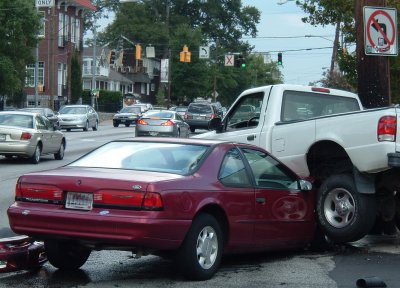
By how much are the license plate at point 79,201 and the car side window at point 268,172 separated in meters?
2.08

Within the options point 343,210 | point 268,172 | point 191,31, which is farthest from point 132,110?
point 268,172

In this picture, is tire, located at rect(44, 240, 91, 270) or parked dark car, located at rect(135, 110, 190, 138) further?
parked dark car, located at rect(135, 110, 190, 138)

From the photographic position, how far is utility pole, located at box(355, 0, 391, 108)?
13.2 m

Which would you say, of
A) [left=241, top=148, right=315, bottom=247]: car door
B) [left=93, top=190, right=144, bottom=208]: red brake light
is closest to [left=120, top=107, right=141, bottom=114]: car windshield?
[left=241, top=148, right=315, bottom=247]: car door

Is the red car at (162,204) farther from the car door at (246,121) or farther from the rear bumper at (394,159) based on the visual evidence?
the car door at (246,121)

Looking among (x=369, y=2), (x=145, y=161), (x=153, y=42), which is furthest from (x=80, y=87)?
(x=145, y=161)

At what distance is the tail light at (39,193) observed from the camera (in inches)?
298

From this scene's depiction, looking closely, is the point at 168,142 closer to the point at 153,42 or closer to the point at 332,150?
the point at 332,150

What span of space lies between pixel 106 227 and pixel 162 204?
1.82ft

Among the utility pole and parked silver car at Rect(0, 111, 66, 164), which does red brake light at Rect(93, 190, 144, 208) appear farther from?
parked silver car at Rect(0, 111, 66, 164)

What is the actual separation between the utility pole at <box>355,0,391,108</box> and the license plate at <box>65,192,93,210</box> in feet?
23.5

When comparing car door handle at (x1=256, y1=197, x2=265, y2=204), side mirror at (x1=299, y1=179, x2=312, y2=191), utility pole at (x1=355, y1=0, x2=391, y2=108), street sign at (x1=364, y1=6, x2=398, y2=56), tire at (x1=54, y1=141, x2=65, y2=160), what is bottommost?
tire at (x1=54, y1=141, x2=65, y2=160)

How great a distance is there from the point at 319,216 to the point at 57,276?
132 inches

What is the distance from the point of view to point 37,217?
7.54 metres
